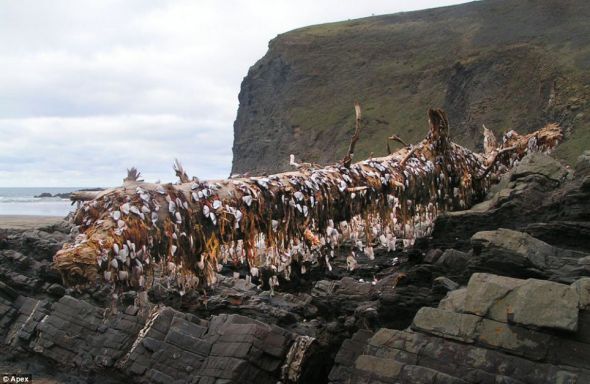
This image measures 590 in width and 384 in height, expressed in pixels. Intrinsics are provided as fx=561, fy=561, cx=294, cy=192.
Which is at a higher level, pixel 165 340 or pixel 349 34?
→ pixel 349 34

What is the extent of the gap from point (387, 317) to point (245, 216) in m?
2.86

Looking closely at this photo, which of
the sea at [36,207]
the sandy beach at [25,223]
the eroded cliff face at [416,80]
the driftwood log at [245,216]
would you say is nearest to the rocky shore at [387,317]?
the driftwood log at [245,216]

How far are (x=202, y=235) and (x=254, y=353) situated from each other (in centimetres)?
441

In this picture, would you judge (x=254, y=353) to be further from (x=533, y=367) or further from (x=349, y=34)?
(x=349, y=34)

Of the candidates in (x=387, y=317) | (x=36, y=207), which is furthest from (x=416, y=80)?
(x=387, y=317)

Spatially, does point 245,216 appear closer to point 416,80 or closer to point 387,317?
point 387,317

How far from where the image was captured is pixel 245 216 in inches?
205

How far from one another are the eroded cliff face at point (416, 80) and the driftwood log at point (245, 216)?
38725 mm

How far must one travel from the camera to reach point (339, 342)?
8.18 m

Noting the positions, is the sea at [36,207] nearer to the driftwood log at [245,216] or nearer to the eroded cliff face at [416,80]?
the eroded cliff face at [416,80]

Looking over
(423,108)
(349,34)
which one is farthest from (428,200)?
(349,34)

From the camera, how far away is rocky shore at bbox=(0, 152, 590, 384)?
5.41 m

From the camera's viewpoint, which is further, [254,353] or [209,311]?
[209,311]

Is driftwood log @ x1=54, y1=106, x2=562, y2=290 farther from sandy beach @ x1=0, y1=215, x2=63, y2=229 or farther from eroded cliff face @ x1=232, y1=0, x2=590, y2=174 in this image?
eroded cliff face @ x1=232, y1=0, x2=590, y2=174
